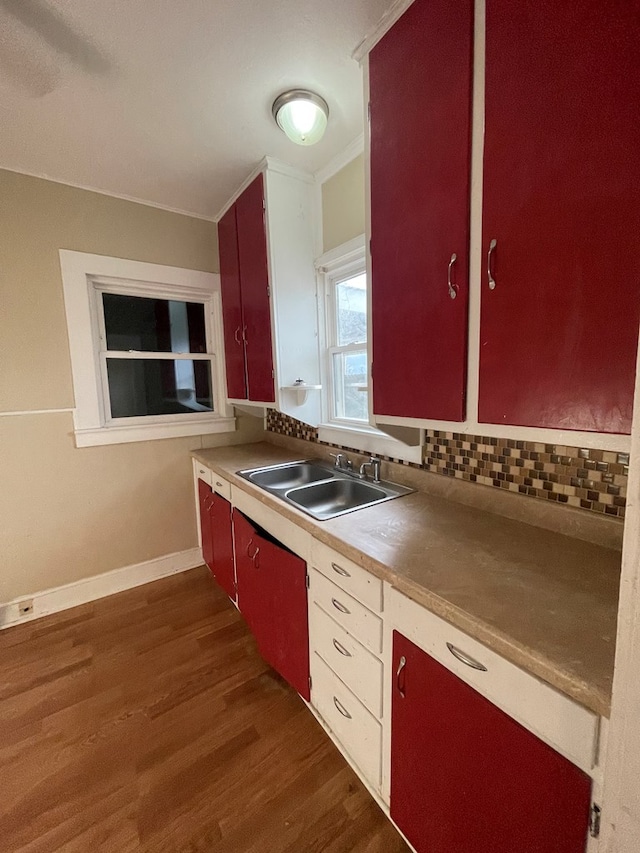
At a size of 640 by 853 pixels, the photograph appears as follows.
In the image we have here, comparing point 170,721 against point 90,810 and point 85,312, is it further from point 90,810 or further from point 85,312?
point 85,312

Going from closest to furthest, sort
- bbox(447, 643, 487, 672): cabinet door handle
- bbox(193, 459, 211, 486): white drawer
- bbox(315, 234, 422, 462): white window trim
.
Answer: bbox(447, 643, 487, 672): cabinet door handle
bbox(315, 234, 422, 462): white window trim
bbox(193, 459, 211, 486): white drawer

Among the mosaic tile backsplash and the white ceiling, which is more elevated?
the white ceiling

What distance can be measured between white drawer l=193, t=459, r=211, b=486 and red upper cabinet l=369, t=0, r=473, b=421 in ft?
4.81

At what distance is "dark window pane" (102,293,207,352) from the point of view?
2285mm

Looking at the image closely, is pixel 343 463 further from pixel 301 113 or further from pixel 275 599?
pixel 301 113

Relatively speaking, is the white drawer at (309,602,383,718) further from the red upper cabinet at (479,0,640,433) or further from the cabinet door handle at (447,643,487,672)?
the red upper cabinet at (479,0,640,433)

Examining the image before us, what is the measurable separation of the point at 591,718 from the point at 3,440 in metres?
2.62

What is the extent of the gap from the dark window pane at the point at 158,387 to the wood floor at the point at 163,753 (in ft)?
4.51

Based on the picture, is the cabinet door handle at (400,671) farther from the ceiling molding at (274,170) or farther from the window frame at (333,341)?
the ceiling molding at (274,170)

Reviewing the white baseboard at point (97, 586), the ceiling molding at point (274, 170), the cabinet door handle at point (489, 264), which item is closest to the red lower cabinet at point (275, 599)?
the white baseboard at point (97, 586)

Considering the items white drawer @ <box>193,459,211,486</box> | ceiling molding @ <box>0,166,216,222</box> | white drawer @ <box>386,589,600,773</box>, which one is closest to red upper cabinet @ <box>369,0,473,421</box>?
white drawer @ <box>386,589,600,773</box>

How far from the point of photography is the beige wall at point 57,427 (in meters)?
1.91

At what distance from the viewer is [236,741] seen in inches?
54.2

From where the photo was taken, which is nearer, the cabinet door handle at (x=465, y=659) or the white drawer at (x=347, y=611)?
the cabinet door handle at (x=465, y=659)
